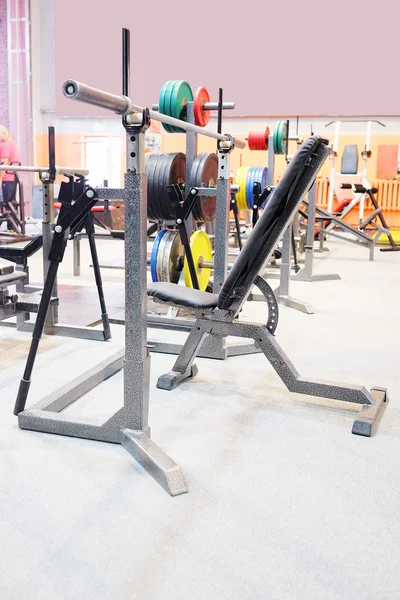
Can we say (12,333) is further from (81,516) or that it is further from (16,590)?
(16,590)

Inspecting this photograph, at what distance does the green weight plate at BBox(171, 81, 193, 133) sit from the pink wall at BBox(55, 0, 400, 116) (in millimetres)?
6152

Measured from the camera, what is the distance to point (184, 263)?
3.38 metres

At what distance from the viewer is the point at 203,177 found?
131 inches

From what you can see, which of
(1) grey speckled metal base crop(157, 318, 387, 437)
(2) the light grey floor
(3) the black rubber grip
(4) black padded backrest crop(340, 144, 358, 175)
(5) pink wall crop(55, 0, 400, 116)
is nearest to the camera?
(2) the light grey floor

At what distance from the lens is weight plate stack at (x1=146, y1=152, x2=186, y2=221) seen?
10.8 feet

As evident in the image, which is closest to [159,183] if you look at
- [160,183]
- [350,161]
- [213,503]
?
[160,183]

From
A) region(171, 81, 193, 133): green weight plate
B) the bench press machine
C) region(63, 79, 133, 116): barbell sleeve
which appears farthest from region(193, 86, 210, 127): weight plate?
region(63, 79, 133, 116): barbell sleeve

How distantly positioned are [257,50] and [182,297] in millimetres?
8297

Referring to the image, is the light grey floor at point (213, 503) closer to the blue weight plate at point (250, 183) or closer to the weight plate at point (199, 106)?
the weight plate at point (199, 106)

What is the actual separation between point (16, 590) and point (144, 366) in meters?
0.69

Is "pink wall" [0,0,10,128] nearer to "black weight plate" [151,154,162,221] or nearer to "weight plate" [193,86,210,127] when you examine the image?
"weight plate" [193,86,210,127]

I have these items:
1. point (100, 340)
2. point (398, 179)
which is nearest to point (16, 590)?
point (100, 340)

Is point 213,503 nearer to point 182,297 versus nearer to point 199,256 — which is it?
point 182,297

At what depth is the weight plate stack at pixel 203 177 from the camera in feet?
10.8
